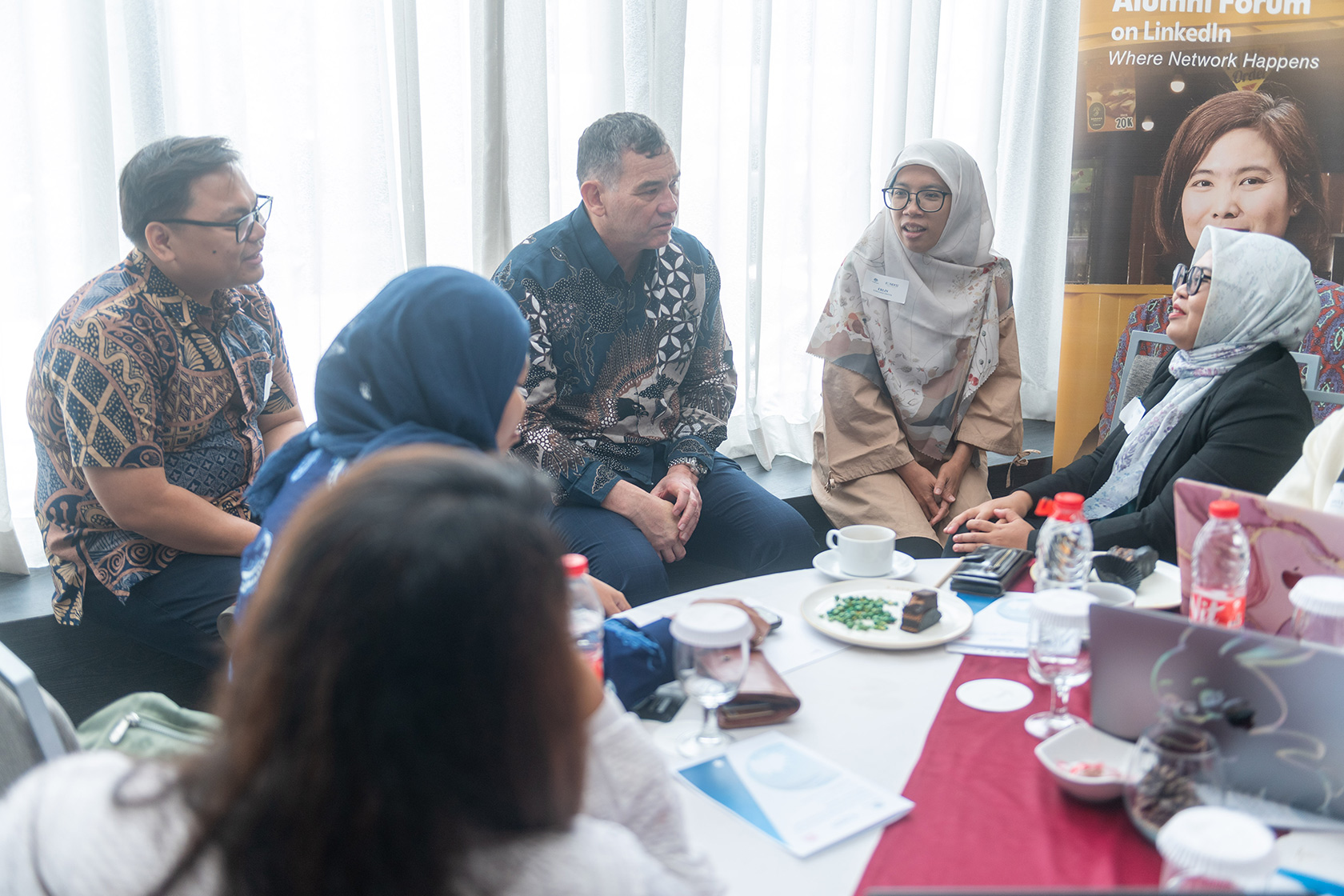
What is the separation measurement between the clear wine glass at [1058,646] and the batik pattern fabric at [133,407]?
159 centimetres

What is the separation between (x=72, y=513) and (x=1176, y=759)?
195 cm

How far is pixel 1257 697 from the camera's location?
2.98 ft

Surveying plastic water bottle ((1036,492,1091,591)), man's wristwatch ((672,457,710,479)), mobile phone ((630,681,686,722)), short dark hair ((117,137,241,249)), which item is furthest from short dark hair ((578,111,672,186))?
mobile phone ((630,681,686,722))

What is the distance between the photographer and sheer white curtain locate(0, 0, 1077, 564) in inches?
87.6

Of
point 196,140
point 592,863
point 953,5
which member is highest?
point 953,5

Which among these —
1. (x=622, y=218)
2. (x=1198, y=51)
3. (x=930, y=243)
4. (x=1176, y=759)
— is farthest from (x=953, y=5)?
(x=1176, y=759)

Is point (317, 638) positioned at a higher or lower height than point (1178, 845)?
higher

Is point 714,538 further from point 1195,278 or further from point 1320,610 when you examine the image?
point 1320,610

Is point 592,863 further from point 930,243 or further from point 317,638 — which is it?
point 930,243

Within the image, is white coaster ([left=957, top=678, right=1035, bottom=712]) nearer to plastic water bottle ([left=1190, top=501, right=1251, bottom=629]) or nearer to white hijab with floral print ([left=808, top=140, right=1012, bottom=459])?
plastic water bottle ([left=1190, top=501, right=1251, bottom=629])

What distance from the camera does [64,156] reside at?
221 cm

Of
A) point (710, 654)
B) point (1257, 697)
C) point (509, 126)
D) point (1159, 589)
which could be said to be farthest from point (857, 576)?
point (509, 126)

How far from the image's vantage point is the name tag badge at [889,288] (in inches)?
108

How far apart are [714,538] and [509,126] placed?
1302mm
